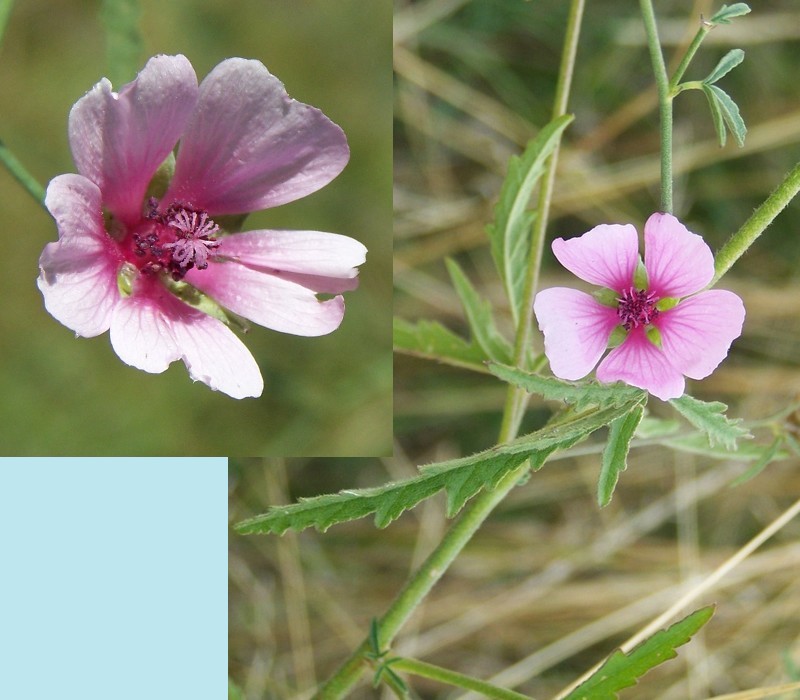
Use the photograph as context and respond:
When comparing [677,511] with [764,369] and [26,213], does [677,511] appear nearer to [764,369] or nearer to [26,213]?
[764,369]

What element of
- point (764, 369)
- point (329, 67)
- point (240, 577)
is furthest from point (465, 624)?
point (329, 67)

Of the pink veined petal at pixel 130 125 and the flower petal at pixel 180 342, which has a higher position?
the pink veined petal at pixel 130 125

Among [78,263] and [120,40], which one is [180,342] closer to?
[78,263]

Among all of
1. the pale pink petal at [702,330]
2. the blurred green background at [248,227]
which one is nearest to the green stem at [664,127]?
the pale pink petal at [702,330]

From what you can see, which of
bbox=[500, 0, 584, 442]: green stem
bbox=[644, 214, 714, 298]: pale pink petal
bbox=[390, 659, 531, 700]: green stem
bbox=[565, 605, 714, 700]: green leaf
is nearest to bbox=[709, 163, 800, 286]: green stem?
bbox=[644, 214, 714, 298]: pale pink petal

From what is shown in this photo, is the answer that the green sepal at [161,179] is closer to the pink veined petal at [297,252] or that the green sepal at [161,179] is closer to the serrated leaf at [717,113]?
the pink veined petal at [297,252]

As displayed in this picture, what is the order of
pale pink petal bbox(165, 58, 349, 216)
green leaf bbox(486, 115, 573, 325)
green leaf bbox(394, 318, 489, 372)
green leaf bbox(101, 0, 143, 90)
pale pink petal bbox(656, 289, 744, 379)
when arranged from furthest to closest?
green leaf bbox(394, 318, 489, 372), green leaf bbox(101, 0, 143, 90), green leaf bbox(486, 115, 573, 325), pale pink petal bbox(165, 58, 349, 216), pale pink petal bbox(656, 289, 744, 379)

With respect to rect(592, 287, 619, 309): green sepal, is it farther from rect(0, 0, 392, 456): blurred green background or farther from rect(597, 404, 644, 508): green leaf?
rect(0, 0, 392, 456): blurred green background
